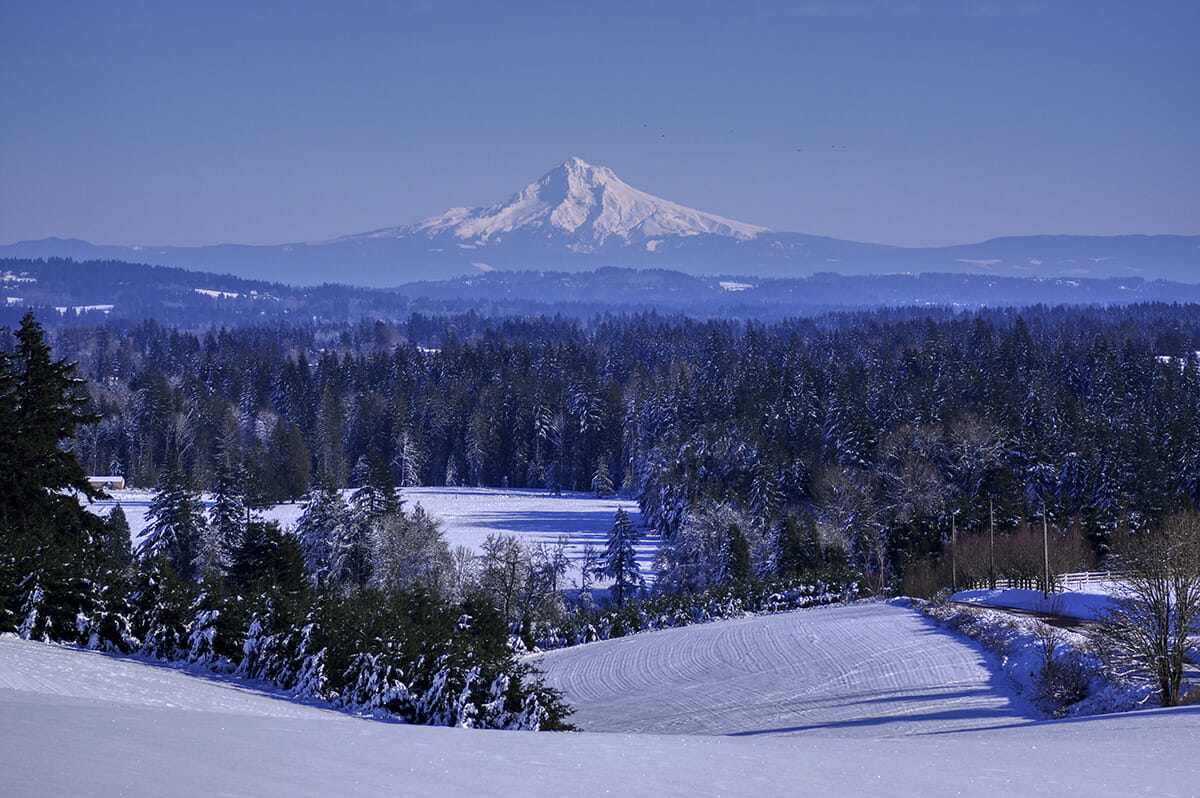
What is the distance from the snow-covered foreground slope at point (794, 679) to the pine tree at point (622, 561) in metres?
12.4

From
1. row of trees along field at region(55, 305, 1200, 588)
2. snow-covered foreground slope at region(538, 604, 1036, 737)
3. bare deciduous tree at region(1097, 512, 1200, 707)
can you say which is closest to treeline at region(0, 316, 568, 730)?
snow-covered foreground slope at region(538, 604, 1036, 737)

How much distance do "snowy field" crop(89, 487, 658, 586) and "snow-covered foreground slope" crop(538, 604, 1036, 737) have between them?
2075 cm

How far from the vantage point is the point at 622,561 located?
51.4m

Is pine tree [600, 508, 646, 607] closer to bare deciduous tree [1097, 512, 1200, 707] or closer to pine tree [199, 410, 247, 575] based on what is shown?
pine tree [199, 410, 247, 575]

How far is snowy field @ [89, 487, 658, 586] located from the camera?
64.8 m

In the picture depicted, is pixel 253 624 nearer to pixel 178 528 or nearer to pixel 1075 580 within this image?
pixel 178 528

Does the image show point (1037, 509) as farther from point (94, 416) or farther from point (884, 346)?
point (884, 346)

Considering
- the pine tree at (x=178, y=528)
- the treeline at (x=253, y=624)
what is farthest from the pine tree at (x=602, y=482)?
the treeline at (x=253, y=624)

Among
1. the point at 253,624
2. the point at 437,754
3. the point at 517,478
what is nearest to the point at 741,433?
the point at 517,478

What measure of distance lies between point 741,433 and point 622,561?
1034 inches

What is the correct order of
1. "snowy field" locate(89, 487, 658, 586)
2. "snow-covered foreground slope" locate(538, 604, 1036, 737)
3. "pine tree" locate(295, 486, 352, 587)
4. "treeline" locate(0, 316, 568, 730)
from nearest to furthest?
"treeline" locate(0, 316, 568, 730) < "snow-covered foreground slope" locate(538, 604, 1036, 737) < "pine tree" locate(295, 486, 352, 587) < "snowy field" locate(89, 487, 658, 586)

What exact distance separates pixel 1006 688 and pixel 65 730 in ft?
68.1

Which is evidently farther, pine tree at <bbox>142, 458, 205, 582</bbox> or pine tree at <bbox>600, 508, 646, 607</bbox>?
pine tree at <bbox>600, 508, 646, 607</bbox>

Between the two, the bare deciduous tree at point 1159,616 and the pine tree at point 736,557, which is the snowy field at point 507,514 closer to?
the pine tree at point 736,557
